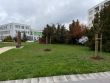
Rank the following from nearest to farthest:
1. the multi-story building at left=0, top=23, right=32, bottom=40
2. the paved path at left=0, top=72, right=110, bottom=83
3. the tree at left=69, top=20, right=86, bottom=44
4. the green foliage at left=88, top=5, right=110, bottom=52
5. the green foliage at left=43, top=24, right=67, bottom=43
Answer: the paved path at left=0, top=72, right=110, bottom=83 → the green foliage at left=88, top=5, right=110, bottom=52 → the tree at left=69, top=20, right=86, bottom=44 → the green foliage at left=43, top=24, right=67, bottom=43 → the multi-story building at left=0, top=23, right=32, bottom=40

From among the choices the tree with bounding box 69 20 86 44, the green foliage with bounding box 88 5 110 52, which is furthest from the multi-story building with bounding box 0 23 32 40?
the green foliage with bounding box 88 5 110 52

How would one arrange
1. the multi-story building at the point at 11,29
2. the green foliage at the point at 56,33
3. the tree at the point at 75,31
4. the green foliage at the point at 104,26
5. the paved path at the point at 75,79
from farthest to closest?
the multi-story building at the point at 11,29 < the green foliage at the point at 56,33 < the tree at the point at 75,31 < the green foliage at the point at 104,26 < the paved path at the point at 75,79

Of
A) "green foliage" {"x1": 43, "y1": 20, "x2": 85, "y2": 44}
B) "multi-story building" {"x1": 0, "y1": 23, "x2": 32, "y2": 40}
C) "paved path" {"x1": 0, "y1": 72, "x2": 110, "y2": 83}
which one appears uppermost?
"multi-story building" {"x1": 0, "y1": 23, "x2": 32, "y2": 40}

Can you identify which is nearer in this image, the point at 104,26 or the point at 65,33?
the point at 104,26

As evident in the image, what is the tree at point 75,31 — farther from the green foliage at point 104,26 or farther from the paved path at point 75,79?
the paved path at point 75,79

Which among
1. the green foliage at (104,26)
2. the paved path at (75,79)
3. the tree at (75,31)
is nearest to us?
the paved path at (75,79)

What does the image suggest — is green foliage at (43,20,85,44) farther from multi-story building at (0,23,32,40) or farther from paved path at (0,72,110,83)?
multi-story building at (0,23,32,40)

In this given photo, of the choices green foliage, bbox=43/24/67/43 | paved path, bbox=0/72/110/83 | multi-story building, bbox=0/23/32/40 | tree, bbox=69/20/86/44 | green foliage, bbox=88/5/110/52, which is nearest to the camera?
paved path, bbox=0/72/110/83

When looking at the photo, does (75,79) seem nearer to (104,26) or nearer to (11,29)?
(104,26)

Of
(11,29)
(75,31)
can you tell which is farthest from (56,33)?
(11,29)

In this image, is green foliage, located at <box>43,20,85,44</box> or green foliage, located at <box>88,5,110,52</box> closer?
green foliage, located at <box>88,5,110,52</box>

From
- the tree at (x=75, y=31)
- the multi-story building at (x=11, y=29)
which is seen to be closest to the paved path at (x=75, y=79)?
the tree at (x=75, y=31)

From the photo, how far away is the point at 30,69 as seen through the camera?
8539mm

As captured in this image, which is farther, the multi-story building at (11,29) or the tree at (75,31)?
the multi-story building at (11,29)
